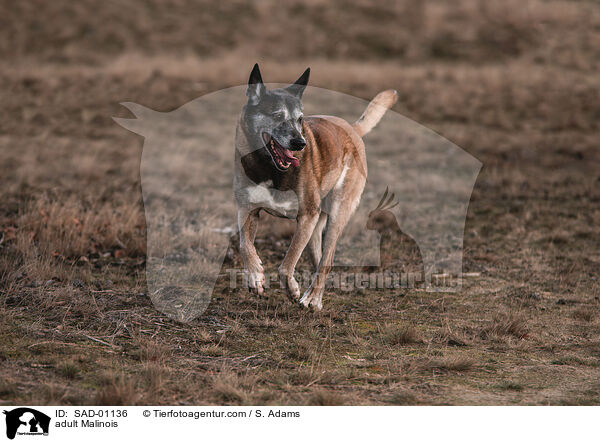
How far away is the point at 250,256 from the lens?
20.3ft

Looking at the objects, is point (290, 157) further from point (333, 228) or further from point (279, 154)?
point (333, 228)

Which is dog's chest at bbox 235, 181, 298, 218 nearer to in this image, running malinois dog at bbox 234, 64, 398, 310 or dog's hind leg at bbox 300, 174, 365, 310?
running malinois dog at bbox 234, 64, 398, 310

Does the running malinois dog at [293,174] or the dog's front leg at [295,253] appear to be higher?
the running malinois dog at [293,174]

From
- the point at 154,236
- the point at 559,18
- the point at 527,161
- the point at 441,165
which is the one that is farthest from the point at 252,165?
the point at 559,18

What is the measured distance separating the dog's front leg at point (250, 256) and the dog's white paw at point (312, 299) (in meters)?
0.56

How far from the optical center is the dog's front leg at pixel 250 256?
20.1ft

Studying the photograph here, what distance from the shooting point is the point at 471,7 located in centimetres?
3159
